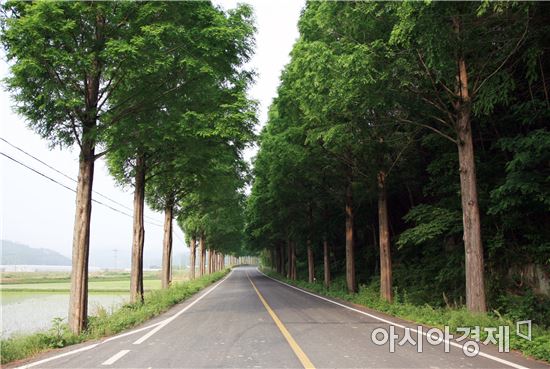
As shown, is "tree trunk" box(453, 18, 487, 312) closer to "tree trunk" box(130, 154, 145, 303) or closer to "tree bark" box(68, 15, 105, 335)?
"tree bark" box(68, 15, 105, 335)

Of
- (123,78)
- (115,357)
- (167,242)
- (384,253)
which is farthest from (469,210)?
(167,242)

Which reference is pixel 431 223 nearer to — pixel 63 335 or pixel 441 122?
pixel 441 122

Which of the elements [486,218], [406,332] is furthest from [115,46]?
[486,218]

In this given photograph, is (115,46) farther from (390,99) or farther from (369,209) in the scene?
(369,209)

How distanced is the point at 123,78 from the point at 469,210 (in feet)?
31.6

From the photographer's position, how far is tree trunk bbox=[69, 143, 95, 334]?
995 centimetres

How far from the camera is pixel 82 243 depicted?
10430mm

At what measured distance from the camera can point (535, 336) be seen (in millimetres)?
7746

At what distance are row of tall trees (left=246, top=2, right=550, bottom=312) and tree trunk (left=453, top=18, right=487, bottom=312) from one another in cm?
3

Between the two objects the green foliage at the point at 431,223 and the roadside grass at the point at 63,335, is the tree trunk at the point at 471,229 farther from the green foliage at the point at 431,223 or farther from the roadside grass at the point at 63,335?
the roadside grass at the point at 63,335

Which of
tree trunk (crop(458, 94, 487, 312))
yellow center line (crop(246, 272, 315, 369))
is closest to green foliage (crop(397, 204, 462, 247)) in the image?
tree trunk (crop(458, 94, 487, 312))

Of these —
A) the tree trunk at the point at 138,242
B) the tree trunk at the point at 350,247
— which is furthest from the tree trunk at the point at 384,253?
the tree trunk at the point at 138,242

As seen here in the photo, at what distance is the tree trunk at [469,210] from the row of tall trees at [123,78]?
601 centimetres

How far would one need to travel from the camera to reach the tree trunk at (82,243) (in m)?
9.95
